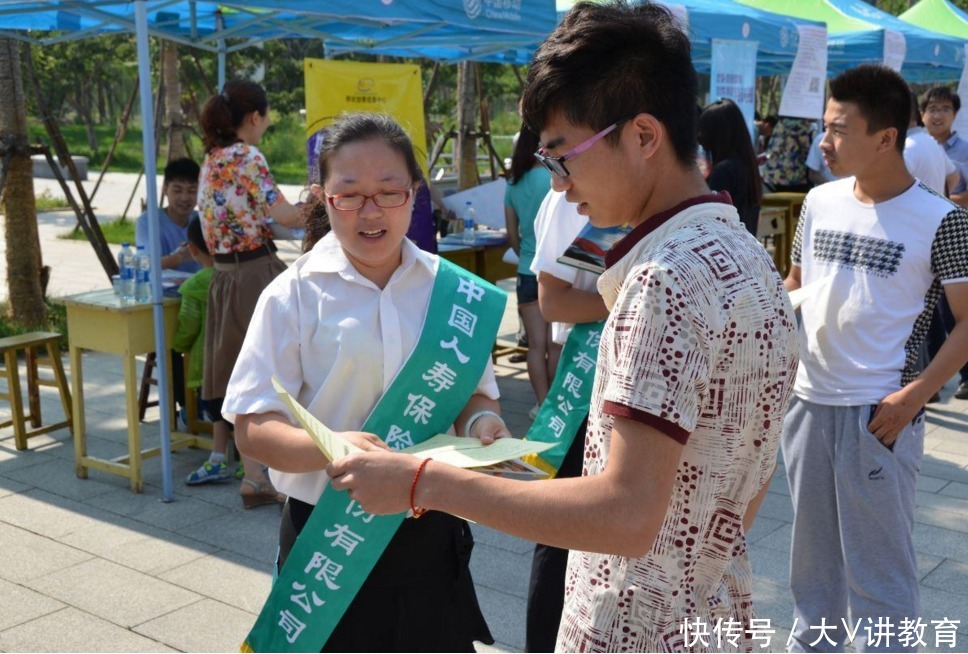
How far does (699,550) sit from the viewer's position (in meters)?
1.44

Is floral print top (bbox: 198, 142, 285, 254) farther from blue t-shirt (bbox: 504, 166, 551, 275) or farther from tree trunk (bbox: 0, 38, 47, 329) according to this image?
tree trunk (bbox: 0, 38, 47, 329)

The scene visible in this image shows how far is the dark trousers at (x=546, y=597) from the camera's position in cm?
281

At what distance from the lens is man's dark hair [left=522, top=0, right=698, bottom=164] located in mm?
1340

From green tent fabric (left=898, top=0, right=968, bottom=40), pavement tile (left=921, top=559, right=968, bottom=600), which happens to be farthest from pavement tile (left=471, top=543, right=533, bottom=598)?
green tent fabric (left=898, top=0, right=968, bottom=40)

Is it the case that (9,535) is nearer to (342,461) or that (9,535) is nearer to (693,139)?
(342,461)

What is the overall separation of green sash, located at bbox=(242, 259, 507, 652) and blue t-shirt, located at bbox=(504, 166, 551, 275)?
143 inches

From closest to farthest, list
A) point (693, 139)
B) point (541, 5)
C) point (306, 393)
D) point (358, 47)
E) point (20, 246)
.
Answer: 1. point (693, 139)
2. point (306, 393)
3. point (541, 5)
4. point (20, 246)
5. point (358, 47)

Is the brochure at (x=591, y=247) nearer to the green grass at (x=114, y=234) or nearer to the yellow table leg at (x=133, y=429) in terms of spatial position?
the yellow table leg at (x=133, y=429)

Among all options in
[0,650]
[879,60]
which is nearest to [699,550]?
[0,650]

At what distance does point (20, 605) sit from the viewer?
372cm

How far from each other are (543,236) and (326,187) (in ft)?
3.04

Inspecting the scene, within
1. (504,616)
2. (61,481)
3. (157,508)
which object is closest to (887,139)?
(504,616)

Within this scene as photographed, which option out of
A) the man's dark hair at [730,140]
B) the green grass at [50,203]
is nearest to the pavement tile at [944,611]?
the man's dark hair at [730,140]

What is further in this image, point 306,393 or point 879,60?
point 879,60
